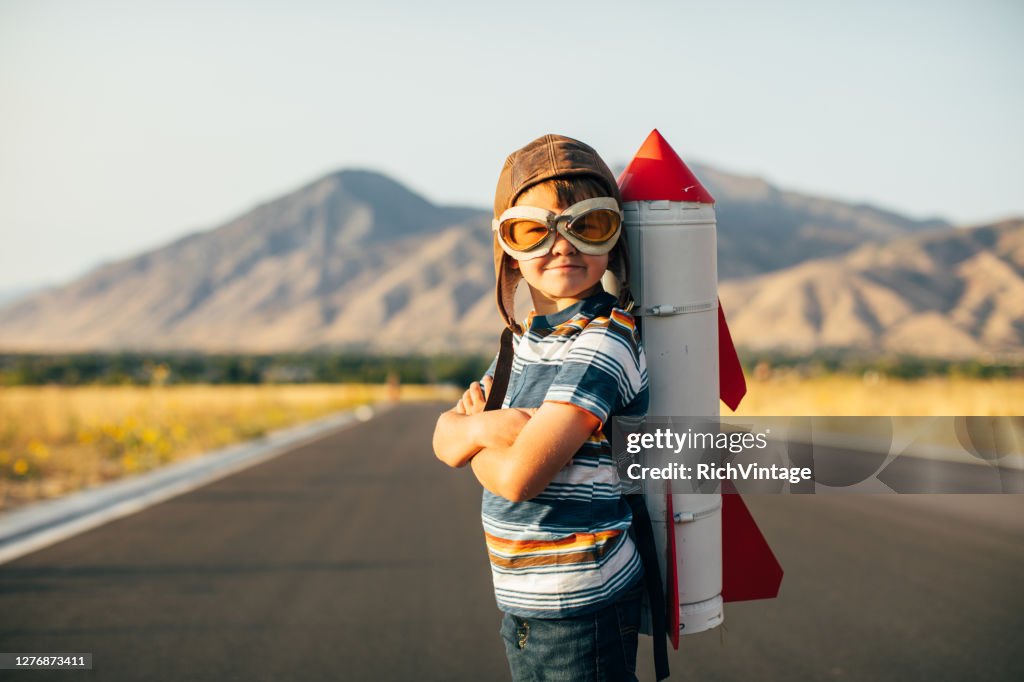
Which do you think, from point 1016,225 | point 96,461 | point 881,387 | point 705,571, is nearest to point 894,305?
point 1016,225

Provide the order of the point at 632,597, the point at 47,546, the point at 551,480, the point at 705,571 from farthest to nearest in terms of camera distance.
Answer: the point at 47,546
the point at 705,571
the point at 632,597
the point at 551,480

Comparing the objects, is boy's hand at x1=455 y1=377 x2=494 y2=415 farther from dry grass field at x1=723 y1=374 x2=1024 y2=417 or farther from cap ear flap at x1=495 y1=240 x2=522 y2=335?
dry grass field at x1=723 y1=374 x2=1024 y2=417

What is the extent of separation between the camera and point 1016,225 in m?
127

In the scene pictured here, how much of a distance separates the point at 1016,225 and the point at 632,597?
141 metres

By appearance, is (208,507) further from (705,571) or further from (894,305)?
(894,305)

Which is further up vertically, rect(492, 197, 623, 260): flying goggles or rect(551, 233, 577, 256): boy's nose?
rect(492, 197, 623, 260): flying goggles

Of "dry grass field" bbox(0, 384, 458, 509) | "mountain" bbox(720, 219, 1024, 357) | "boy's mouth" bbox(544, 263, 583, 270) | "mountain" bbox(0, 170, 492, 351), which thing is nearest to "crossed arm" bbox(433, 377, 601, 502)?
"boy's mouth" bbox(544, 263, 583, 270)

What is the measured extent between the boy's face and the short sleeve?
12 centimetres

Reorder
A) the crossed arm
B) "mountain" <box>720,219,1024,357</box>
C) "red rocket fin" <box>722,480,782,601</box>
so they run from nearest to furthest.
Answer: the crossed arm
"red rocket fin" <box>722,480,782,601</box>
"mountain" <box>720,219,1024,357</box>

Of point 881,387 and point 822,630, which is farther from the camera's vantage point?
point 881,387

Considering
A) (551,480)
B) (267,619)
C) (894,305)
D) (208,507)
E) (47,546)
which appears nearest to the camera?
(551,480)

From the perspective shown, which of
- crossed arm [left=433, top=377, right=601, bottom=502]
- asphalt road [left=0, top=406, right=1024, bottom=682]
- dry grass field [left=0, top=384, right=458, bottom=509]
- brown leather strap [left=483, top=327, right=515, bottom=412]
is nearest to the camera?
crossed arm [left=433, top=377, right=601, bottom=502]

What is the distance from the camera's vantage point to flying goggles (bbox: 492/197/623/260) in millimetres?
2254

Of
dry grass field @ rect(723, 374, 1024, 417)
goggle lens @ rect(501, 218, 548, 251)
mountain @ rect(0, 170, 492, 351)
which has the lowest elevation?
mountain @ rect(0, 170, 492, 351)
